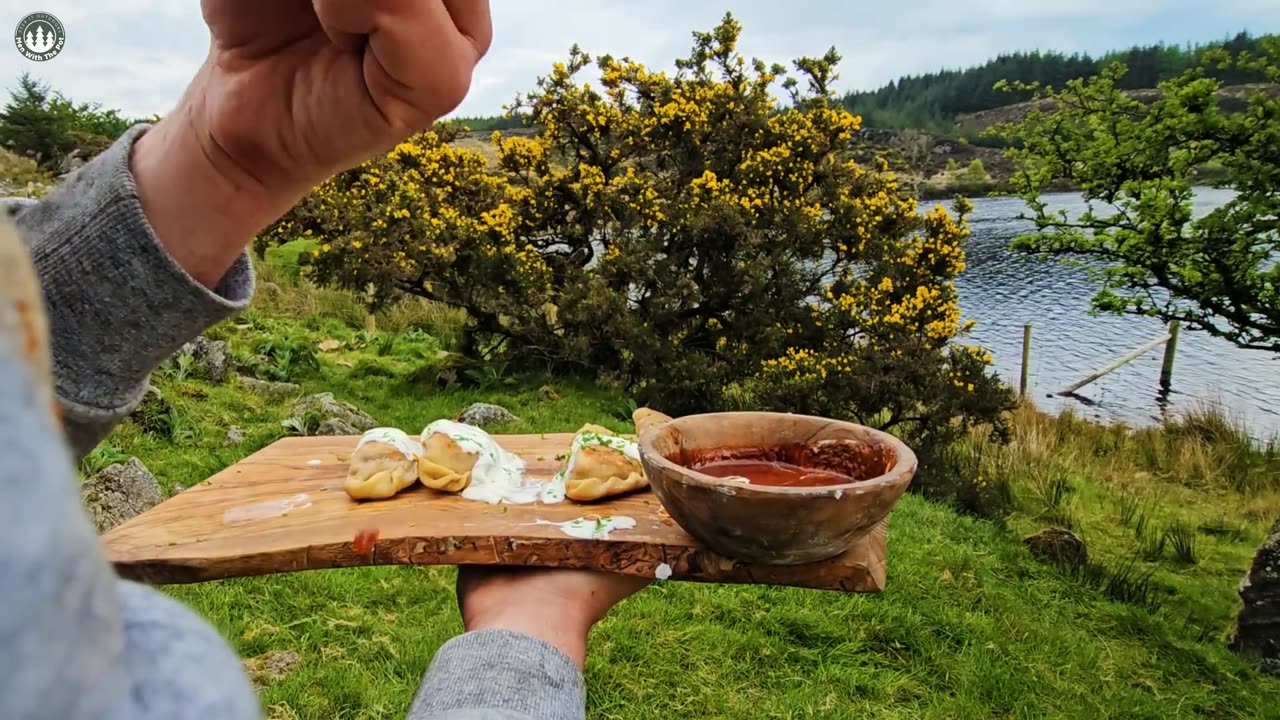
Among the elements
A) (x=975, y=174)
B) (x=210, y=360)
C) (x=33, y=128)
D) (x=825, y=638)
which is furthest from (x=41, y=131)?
(x=975, y=174)

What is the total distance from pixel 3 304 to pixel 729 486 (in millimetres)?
1115

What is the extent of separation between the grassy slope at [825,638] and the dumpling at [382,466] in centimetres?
134

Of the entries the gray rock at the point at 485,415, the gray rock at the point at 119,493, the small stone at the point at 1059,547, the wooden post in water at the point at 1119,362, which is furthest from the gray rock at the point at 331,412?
the wooden post in water at the point at 1119,362

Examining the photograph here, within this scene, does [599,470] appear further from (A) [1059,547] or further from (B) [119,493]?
(A) [1059,547]

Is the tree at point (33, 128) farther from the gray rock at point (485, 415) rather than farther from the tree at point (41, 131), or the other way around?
the gray rock at point (485, 415)

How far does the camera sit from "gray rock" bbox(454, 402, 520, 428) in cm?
546

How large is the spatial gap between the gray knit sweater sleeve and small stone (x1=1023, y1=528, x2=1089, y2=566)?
4.54 meters

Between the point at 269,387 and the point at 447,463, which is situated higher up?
Answer: the point at 447,463

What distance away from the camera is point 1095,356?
13367mm

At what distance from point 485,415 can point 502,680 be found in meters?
4.72

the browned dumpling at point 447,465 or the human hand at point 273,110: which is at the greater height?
the human hand at point 273,110

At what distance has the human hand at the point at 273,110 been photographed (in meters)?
0.85

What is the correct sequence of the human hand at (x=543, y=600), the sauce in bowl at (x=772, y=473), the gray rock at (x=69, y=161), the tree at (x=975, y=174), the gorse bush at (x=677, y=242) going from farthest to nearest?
1. the tree at (x=975, y=174)
2. the gray rock at (x=69, y=161)
3. the gorse bush at (x=677, y=242)
4. the sauce in bowl at (x=772, y=473)
5. the human hand at (x=543, y=600)

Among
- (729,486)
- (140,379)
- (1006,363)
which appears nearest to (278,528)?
(140,379)
